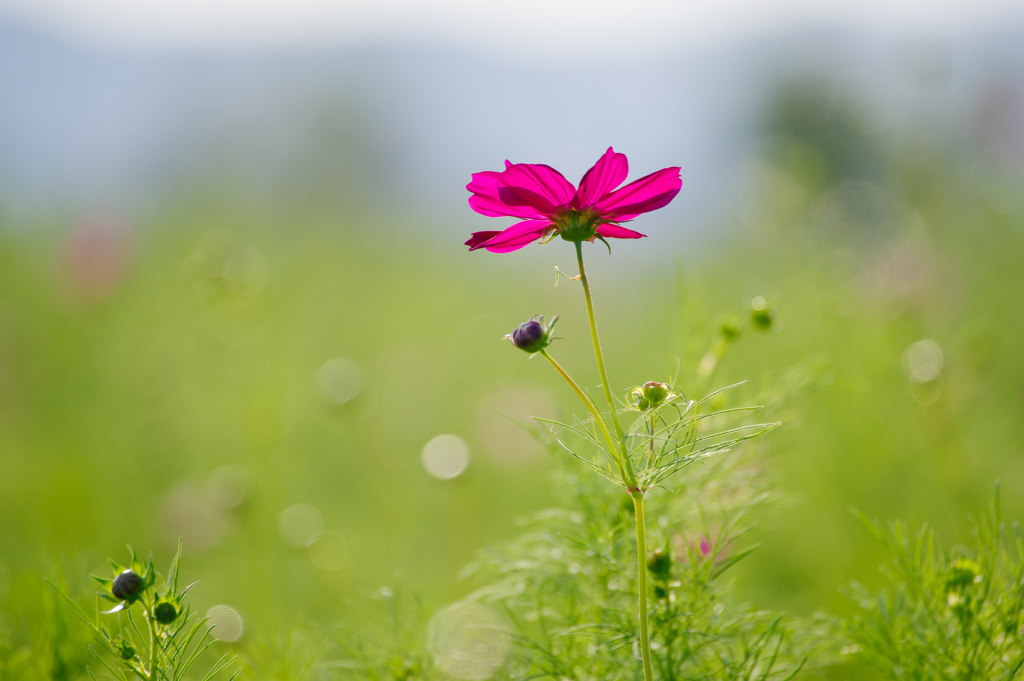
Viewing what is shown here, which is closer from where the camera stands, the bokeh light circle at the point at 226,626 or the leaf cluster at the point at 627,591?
the leaf cluster at the point at 627,591

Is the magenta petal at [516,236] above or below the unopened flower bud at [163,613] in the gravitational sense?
above

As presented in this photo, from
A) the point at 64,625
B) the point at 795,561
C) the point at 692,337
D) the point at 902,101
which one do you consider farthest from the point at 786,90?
the point at 64,625

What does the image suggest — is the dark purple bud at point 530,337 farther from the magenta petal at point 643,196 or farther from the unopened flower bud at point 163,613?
the unopened flower bud at point 163,613

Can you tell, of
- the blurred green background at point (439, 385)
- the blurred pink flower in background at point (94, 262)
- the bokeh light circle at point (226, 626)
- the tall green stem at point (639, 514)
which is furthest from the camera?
the blurred pink flower in background at point (94, 262)

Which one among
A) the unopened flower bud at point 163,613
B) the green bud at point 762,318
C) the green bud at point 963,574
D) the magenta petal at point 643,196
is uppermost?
the magenta petal at point 643,196

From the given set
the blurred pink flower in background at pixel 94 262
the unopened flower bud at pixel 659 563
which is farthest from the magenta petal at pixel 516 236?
the blurred pink flower in background at pixel 94 262

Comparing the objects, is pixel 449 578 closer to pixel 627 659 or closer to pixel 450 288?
pixel 627 659

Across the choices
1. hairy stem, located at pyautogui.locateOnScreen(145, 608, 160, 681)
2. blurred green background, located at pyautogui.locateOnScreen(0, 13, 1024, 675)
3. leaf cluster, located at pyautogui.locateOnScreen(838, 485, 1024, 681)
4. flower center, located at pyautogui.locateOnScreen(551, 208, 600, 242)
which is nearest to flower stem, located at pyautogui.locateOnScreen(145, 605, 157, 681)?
hairy stem, located at pyautogui.locateOnScreen(145, 608, 160, 681)

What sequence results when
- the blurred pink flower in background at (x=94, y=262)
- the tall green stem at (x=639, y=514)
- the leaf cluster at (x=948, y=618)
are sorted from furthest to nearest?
the blurred pink flower in background at (x=94, y=262) → the leaf cluster at (x=948, y=618) → the tall green stem at (x=639, y=514)
